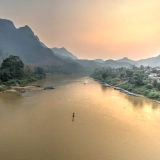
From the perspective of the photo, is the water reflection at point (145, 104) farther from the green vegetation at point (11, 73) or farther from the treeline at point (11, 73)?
the treeline at point (11, 73)

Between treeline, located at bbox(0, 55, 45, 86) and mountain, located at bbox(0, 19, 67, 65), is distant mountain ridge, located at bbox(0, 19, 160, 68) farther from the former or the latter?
treeline, located at bbox(0, 55, 45, 86)

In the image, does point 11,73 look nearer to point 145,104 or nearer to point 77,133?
point 145,104

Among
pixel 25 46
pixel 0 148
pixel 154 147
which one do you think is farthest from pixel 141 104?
pixel 25 46

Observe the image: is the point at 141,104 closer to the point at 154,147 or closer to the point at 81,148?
the point at 154,147

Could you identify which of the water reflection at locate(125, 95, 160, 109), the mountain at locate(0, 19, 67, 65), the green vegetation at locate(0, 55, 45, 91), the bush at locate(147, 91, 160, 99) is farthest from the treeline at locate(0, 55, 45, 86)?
the mountain at locate(0, 19, 67, 65)

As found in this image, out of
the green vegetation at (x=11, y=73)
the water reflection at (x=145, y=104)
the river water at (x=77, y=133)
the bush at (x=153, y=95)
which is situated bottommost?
the river water at (x=77, y=133)

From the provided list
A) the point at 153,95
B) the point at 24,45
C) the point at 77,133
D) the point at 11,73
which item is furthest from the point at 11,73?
the point at 24,45

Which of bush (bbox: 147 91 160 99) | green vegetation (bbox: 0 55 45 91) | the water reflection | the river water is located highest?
green vegetation (bbox: 0 55 45 91)

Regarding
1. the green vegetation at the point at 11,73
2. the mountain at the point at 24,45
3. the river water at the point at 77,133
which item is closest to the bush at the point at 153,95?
the river water at the point at 77,133
